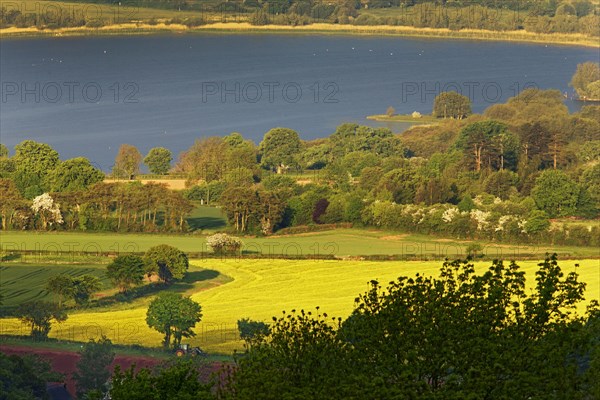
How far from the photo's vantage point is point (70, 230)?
8425cm

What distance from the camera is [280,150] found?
368 ft

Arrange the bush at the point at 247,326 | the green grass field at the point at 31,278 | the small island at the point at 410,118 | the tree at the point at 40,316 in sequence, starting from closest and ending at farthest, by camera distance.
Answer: the bush at the point at 247,326 < the tree at the point at 40,316 < the green grass field at the point at 31,278 < the small island at the point at 410,118

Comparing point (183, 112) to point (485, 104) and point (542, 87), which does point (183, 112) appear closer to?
point (485, 104)

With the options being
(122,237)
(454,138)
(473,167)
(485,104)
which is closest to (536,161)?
(473,167)

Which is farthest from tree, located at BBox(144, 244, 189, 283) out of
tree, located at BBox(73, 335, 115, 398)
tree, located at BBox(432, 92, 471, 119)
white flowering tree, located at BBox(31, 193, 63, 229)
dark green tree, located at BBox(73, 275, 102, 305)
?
tree, located at BBox(432, 92, 471, 119)

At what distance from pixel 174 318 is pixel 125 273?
8355 mm

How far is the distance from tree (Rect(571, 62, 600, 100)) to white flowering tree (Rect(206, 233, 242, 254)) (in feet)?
310

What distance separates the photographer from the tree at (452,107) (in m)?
146

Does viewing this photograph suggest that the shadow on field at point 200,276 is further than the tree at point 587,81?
No

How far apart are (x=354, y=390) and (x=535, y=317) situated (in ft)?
15.5

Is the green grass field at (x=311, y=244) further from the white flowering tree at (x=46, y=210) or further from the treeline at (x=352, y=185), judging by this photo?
the white flowering tree at (x=46, y=210)

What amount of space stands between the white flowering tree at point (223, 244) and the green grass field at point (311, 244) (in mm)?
511

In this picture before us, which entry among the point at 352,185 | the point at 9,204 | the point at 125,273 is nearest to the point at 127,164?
the point at 352,185

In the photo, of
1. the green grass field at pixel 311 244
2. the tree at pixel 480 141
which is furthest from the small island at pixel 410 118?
the green grass field at pixel 311 244
